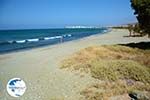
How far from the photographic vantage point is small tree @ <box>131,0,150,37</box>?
879 inches

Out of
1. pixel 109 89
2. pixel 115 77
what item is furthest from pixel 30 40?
pixel 109 89

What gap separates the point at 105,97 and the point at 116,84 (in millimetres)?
1787

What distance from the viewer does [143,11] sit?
22.9 meters

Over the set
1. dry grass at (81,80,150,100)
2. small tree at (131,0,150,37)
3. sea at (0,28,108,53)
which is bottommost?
sea at (0,28,108,53)

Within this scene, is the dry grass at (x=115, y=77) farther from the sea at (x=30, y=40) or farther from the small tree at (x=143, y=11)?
the sea at (x=30, y=40)

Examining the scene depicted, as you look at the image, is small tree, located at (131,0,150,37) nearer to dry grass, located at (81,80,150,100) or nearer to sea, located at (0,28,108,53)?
dry grass, located at (81,80,150,100)

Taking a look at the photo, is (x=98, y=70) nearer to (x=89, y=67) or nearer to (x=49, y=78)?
(x=89, y=67)

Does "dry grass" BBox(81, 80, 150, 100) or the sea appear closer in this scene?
"dry grass" BBox(81, 80, 150, 100)

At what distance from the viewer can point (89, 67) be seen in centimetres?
1367

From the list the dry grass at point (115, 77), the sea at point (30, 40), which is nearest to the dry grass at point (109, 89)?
the dry grass at point (115, 77)

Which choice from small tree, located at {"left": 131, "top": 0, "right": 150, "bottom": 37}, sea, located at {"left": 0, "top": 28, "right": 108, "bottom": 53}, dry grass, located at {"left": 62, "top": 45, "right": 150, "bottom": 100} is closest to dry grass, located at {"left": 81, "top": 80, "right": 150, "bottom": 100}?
dry grass, located at {"left": 62, "top": 45, "right": 150, "bottom": 100}

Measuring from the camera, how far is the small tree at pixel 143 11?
22.3 meters

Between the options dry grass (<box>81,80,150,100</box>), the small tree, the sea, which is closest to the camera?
dry grass (<box>81,80,150,100</box>)

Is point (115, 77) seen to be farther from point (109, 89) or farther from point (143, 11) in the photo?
point (143, 11)
